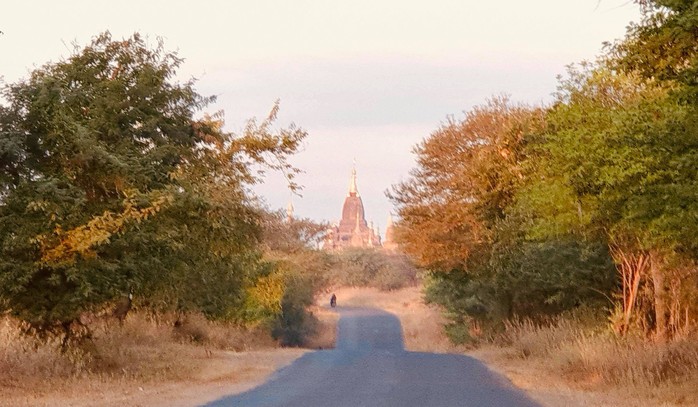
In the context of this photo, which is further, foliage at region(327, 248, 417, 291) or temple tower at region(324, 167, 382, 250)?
temple tower at region(324, 167, 382, 250)

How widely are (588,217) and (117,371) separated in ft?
37.2

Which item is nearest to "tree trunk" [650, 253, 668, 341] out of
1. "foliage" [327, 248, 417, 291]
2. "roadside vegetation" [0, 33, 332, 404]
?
"roadside vegetation" [0, 33, 332, 404]

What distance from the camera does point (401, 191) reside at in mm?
40562

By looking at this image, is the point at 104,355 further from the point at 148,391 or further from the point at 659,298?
the point at 659,298

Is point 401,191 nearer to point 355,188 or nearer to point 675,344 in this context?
point 675,344

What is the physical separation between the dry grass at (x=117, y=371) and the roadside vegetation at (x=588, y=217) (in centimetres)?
839

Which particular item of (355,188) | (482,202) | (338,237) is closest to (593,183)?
(482,202)

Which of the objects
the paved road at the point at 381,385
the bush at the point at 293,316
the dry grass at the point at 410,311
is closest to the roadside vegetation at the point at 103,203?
the paved road at the point at 381,385

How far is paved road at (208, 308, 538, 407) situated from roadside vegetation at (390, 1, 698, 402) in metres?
2.63

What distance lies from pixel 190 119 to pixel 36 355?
669cm

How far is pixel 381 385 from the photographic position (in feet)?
63.2

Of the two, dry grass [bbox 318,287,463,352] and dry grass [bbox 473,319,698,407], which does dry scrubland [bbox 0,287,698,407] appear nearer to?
dry grass [bbox 473,319,698,407]

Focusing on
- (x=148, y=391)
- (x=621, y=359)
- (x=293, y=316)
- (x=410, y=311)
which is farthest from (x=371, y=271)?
(x=148, y=391)

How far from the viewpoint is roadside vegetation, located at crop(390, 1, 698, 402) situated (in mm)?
14305
